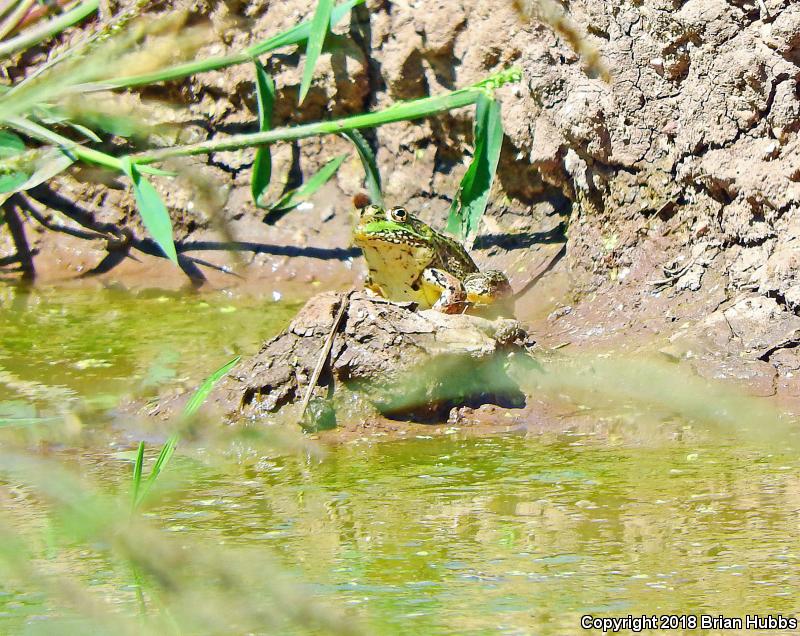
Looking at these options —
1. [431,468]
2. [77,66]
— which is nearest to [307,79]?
[431,468]

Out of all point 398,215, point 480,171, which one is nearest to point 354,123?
point 480,171

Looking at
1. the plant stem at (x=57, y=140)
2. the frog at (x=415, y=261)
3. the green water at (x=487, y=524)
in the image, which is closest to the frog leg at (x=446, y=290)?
the frog at (x=415, y=261)

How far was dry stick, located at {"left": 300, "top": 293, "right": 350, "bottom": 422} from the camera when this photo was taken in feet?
14.5

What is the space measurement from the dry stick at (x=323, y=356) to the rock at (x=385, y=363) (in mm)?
13

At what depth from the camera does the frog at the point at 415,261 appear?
220 inches

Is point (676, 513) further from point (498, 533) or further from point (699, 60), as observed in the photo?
point (699, 60)

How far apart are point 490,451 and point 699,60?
206 centimetres

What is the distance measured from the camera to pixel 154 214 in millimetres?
3939

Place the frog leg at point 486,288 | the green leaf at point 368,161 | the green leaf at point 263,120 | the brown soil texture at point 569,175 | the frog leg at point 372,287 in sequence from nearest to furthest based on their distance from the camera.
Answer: the brown soil texture at point 569,175, the green leaf at point 263,120, the green leaf at point 368,161, the frog leg at point 486,288, the frog leg at point 372,287

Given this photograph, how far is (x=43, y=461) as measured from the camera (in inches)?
20.5

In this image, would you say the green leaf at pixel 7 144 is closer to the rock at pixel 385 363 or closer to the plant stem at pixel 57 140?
the plant stem at pixel 57 140

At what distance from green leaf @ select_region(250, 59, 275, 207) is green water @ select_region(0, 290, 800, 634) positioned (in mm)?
1399

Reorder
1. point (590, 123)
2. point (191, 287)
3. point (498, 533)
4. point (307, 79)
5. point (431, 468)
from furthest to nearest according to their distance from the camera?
point (191, 287)
point (590, 123)
point (307, 79)
point (431, 468)
point (498, 533)

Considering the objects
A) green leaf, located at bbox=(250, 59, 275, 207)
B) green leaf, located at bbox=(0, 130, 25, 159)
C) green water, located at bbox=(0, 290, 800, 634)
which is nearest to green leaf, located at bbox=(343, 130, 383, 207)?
green leaf, located at bbox=(250, 59, 275, 207)
